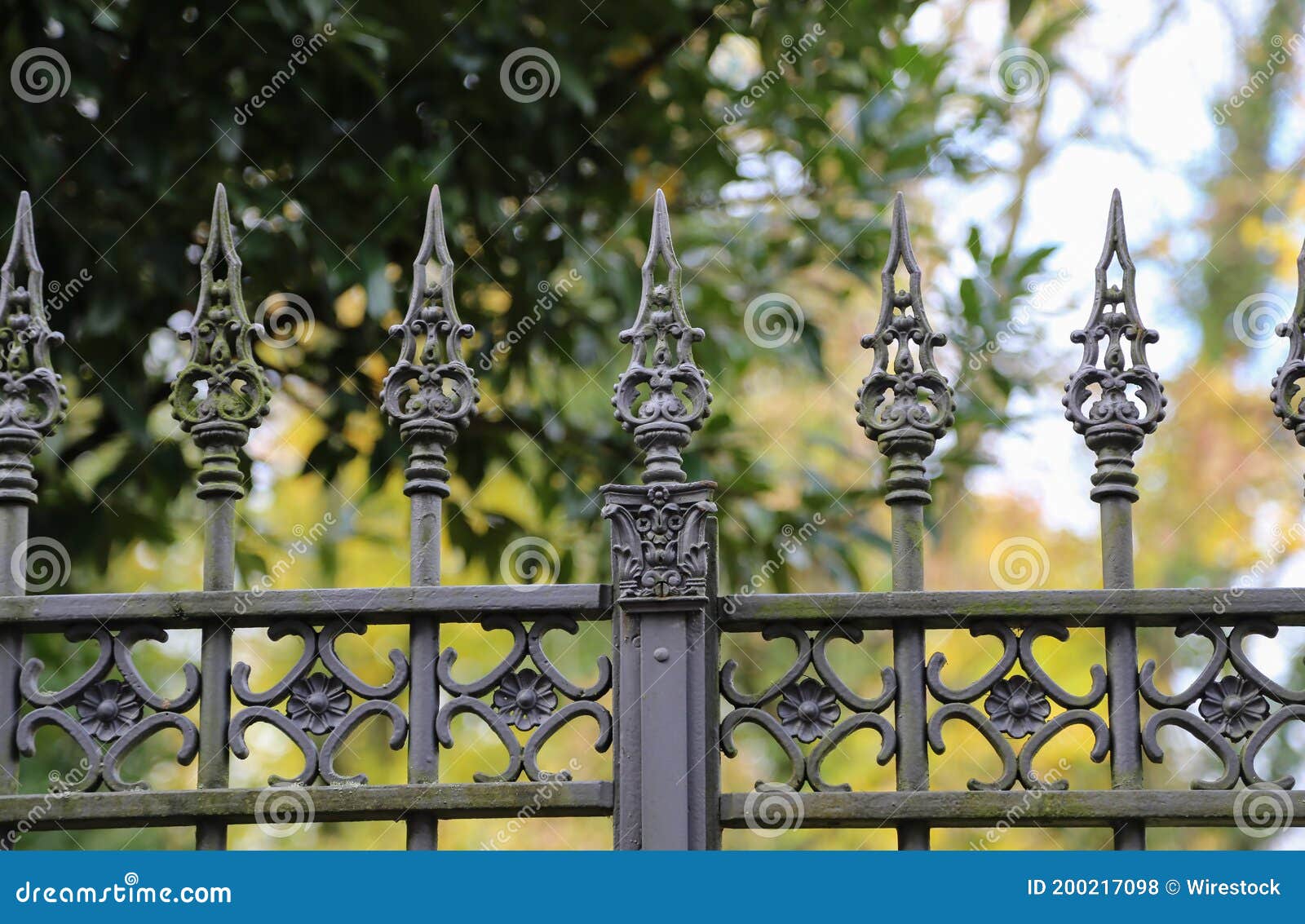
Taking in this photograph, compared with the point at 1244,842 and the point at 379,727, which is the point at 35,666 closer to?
the point at 379,727

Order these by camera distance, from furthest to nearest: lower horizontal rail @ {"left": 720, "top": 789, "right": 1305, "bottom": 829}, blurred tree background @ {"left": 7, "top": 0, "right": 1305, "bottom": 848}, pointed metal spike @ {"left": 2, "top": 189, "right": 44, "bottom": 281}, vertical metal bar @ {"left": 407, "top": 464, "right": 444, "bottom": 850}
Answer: blurred tree background @ {"left": 7, "top": 0, "right": 1305, "bottom": 848}
pointed metal spike @ {"left": 2, "top": 189, "right": 44, "bottom": 281}
vertical metal bar @ {"left": 407, "top": 464, "right": 444, "bottom": 850}
lower horizontal rail @ {"left": 720, "top": 789, "right": 1305, "bottom": 829}

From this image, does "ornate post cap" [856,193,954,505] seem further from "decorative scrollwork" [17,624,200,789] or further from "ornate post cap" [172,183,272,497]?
"decorative scrollwork" [17,624,200,789]

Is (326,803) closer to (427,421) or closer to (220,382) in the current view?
(427,421)

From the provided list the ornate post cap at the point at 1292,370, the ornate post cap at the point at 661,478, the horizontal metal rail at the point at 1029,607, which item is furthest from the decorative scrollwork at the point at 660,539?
the ornate post cap at the point at 1292,370

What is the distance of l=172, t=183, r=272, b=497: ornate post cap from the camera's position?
3607 millimetres

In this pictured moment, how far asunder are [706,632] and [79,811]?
1504 mm

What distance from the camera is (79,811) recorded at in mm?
3475

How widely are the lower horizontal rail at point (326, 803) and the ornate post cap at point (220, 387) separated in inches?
28.3

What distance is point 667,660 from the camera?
11.3 ft

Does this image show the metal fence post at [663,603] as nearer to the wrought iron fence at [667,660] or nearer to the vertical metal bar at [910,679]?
the wrought iron fence at [667,660]

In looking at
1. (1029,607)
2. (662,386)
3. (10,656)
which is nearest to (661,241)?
(662,386)

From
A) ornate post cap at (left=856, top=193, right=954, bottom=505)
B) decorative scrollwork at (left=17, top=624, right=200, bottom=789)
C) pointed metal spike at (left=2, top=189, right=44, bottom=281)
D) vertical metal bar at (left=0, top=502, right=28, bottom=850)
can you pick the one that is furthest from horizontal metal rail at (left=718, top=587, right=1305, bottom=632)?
pointed metal spike at (left=2, top=189, right=44, bottom=281)

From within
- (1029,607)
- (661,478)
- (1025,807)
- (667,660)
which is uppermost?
(661,478)

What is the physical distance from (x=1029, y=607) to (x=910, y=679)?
1.05ft
